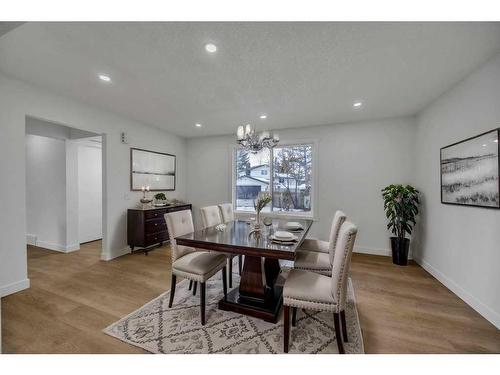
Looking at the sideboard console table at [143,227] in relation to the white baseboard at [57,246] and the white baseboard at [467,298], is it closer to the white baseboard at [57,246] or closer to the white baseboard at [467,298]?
the white baseboard at [57,246]

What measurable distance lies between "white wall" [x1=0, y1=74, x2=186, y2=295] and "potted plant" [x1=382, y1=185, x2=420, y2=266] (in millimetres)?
4459

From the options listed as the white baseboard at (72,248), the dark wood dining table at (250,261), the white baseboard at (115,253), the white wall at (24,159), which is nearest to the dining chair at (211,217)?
the dark wood dining table at (250,261)

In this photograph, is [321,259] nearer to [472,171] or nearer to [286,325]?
[286,325]

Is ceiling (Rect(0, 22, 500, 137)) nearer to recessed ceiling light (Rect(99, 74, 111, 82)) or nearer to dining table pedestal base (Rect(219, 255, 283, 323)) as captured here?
recessed ceiling light (Rect(99, 74, 111, 82))

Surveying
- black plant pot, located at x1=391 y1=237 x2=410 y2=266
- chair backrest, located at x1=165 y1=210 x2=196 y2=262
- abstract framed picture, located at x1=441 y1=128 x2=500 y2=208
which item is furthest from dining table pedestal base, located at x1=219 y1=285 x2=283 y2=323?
black plant pot, located at x1=391 y1=237 x2=410 y2=266

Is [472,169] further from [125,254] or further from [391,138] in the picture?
[125,254]

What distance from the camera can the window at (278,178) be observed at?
453 cm

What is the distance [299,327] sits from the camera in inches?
75.2

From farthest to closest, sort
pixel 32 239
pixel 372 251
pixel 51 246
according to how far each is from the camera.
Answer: pixel 32 239 < pixel 51 246 < pixel 372 251

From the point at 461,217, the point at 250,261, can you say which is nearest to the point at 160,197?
the point at 250,261

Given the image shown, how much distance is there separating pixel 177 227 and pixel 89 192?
12.6ft

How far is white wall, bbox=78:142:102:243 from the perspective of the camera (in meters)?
4.65

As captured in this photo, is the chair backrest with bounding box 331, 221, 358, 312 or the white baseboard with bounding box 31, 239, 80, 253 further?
the white baseboard with bounding box 31, 239, 80, 253

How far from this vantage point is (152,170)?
4.52 meters
